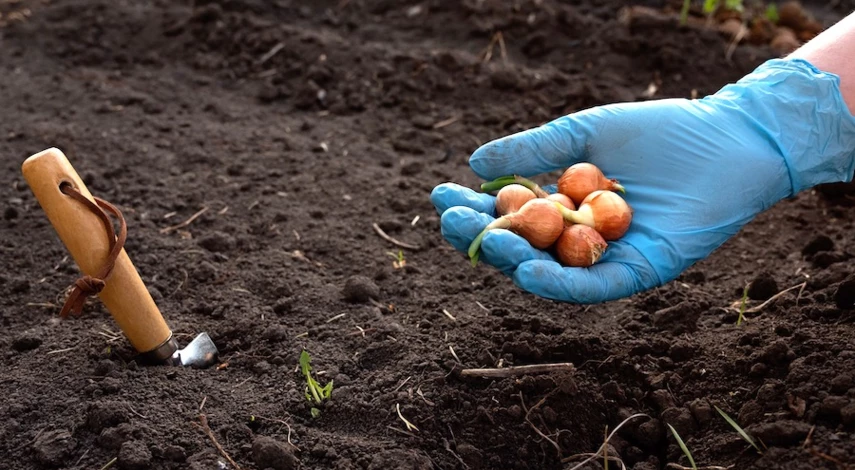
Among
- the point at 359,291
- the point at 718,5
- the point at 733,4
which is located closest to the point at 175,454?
the point at 359,291

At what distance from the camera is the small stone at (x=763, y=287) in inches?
97.1

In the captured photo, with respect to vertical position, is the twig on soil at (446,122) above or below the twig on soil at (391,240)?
above

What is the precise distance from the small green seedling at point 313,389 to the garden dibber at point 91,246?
375 mm

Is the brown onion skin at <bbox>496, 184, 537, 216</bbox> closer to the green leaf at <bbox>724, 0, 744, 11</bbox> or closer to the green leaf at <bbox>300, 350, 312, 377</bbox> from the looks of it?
the green leaf at <bbox>300, 350, 312, 377</bbox>

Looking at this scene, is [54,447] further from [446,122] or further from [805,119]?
[446,122]

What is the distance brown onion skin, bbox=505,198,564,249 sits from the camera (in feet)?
6.66

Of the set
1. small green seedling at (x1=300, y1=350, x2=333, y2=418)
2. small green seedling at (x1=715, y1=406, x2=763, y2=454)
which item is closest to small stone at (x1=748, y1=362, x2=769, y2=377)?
small green seedling at (x1=715, y1=406, x2=763, y2=454)

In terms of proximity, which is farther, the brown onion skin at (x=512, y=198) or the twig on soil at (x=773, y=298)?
the twig on soil at (x=773, y=298)

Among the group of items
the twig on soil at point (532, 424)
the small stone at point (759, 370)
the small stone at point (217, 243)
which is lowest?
the small stone at point (217, 243)

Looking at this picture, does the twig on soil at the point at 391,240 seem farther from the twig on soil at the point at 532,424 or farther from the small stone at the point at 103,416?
the small stone at the point at 103,416

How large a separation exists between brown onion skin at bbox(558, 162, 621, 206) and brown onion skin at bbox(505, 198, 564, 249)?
5.2 inches

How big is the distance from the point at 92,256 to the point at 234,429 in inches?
20.3

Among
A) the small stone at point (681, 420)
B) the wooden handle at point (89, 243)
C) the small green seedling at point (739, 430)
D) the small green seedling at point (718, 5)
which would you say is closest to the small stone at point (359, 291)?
the wooden handle at point (89, 243)

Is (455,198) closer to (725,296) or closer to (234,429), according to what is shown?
(234,429)
